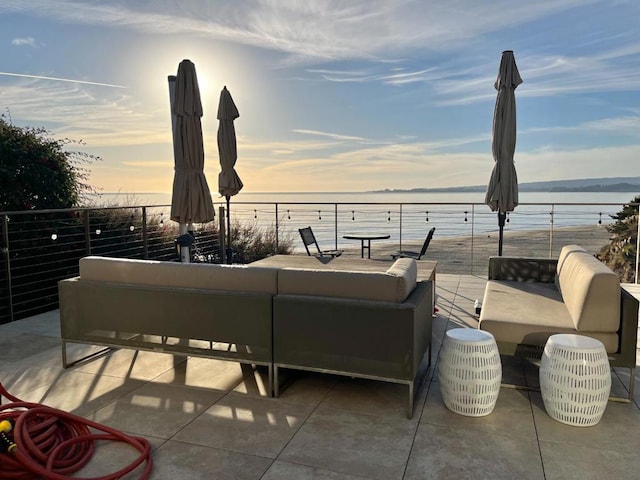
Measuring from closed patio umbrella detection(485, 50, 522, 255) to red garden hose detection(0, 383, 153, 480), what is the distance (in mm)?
4109

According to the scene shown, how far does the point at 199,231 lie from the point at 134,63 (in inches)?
114

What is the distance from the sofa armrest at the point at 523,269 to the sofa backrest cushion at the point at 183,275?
247 cm

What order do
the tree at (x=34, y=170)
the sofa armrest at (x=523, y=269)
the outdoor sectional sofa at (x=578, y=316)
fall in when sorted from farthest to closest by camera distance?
the tree at (x=34, y=170) → the sofa armrest at (x=523, y=269) → the outdoor sectional sofa at (x=578, y=316)

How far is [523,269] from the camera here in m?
4.42

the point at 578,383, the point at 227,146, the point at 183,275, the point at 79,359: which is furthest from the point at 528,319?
the point at 227,146

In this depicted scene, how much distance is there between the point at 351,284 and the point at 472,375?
81 cm

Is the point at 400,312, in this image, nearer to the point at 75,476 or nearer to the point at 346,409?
the point at 346,409

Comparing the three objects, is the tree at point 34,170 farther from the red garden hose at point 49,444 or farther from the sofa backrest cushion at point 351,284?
the sofa backrest cushion at point 351,284

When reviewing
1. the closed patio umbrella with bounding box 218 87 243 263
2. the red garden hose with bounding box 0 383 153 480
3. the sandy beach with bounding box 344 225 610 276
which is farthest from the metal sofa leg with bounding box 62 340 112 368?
the sandy beach with bounding box 344 225 610 276

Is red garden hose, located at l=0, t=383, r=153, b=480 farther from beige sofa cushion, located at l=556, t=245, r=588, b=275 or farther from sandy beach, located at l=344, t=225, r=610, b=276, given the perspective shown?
sandy beach, located at l=344, t=225, r=610, b=276

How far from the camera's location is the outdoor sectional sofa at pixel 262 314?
2.68 m

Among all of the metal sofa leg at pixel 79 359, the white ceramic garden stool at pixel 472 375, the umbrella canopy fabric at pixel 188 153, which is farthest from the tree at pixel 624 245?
the metal sofa leg at pixel 79 359

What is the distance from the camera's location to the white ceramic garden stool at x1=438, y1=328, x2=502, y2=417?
2615 millimetres

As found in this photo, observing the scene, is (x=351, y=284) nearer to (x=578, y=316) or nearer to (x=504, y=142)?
(x=578, y=316)
